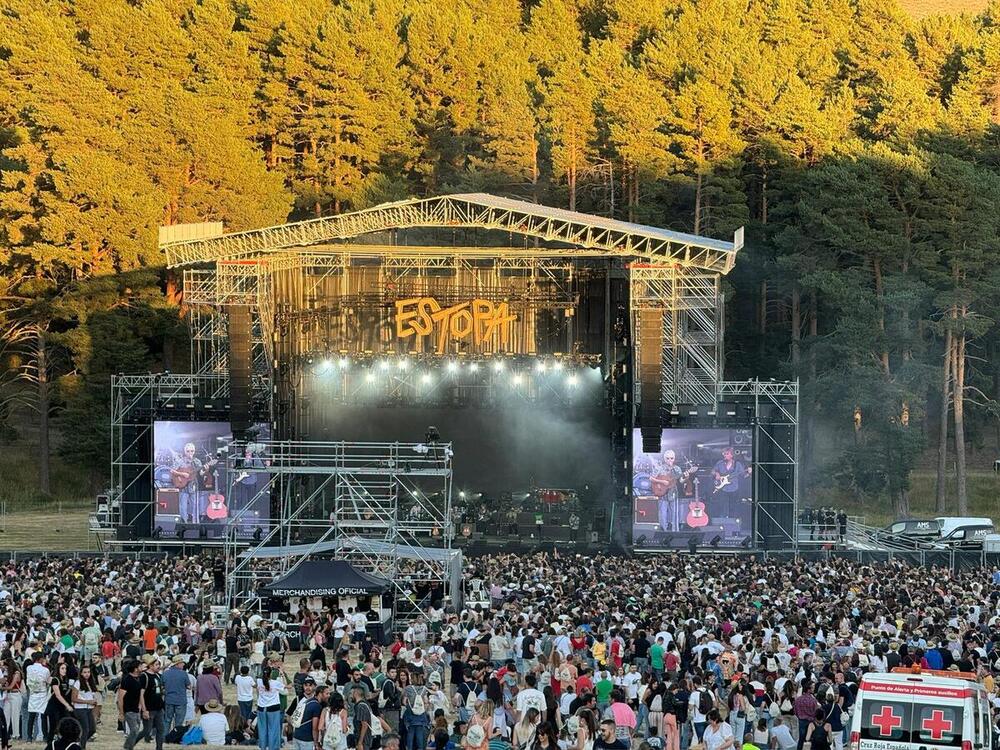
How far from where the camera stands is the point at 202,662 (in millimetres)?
23672

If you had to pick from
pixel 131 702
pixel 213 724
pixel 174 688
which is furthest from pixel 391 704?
pixel 174 688

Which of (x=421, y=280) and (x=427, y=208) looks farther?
(x=421, y=280)

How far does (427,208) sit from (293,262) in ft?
15.3

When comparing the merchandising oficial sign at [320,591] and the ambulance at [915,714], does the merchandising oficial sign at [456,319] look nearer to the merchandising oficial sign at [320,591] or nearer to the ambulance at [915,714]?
the merchandising oficial sign at [320,591]

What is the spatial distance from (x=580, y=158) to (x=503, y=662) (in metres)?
42.5

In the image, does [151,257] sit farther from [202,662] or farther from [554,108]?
[202,662]

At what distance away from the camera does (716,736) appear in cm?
1730

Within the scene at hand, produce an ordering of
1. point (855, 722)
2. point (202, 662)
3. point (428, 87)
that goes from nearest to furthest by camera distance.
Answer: point (855, 722) < point (202, 662) < point (428, 87)

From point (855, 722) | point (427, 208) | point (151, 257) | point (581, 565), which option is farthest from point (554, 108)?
point (855, 722)

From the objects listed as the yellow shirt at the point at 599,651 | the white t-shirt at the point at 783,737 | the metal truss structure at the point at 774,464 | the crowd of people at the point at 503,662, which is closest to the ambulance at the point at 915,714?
the crowd of people at the point at 503,662

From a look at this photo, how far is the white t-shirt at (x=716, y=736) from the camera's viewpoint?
17.2 meters

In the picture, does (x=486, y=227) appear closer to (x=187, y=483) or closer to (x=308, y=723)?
(x=187, y=483)

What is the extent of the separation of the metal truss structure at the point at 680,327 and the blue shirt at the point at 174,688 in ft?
85.0

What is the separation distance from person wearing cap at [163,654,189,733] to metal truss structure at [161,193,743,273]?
25.5 m
